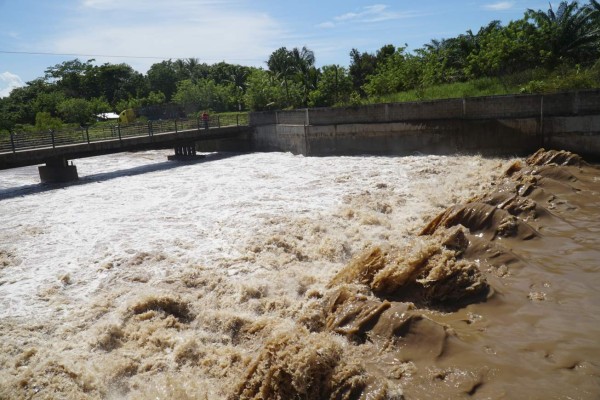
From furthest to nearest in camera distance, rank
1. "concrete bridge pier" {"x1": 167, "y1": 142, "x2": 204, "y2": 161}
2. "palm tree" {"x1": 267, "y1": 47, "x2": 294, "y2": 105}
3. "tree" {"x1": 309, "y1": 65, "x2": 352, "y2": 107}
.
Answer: "palm tree" {"x1": 267, "y1": 47, "x2": 294, "y2": 105} → "tree" {"x1": 309, "y1": 65, "x2": 352, "y2": 107} → "concrete bridge pier" {"x1": 167, "y1": 142, "x2": 204, "y2": 161}

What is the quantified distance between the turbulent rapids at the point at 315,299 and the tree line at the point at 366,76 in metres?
14.7

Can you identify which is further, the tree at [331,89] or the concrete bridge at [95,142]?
the tree at [331,89]

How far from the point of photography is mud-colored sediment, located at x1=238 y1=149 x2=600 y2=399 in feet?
15.7

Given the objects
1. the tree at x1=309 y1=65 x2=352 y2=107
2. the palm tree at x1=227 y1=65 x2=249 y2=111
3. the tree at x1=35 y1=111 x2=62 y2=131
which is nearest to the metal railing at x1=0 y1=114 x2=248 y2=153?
the tree at x1=309 y1=65 x2=352 y2=107

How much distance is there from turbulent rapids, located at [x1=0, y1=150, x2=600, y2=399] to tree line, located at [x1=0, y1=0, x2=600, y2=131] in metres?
14.7

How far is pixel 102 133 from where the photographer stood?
23.7 metres

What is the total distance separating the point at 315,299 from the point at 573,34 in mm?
27236

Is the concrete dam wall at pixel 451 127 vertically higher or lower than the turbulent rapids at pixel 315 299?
higher

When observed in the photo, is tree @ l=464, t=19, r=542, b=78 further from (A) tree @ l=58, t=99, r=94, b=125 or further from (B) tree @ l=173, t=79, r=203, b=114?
(A) tree @ l=58, t=99, r=94, b=125

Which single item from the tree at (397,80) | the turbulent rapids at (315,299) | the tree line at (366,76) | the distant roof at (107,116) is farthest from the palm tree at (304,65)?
the turbulent rapids at (315,299)

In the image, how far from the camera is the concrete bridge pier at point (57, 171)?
20.9 metres

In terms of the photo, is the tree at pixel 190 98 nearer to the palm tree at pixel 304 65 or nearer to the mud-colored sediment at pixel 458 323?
the palm tree at pixel 304 65

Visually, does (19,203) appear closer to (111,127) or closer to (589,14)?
(111,127)

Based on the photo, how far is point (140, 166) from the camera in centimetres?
2519
